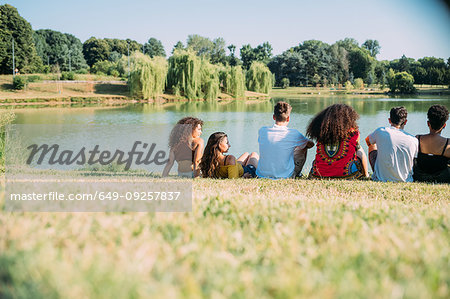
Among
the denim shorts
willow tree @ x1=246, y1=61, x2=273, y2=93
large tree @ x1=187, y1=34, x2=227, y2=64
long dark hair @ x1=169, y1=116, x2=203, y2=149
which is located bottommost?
the denim shorts

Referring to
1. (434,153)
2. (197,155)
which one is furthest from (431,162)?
(197,155)

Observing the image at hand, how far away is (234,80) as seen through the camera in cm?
5497

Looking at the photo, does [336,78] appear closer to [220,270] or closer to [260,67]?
[260,67]

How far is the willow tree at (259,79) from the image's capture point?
62.0 meters

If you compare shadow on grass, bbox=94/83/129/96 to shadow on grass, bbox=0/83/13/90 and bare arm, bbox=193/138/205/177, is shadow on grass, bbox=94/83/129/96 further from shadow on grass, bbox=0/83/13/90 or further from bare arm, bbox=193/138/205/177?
bare arm, bbox=193/138/205/177

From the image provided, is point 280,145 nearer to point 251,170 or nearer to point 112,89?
point 251,170

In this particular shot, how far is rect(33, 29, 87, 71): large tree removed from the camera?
3282 inches

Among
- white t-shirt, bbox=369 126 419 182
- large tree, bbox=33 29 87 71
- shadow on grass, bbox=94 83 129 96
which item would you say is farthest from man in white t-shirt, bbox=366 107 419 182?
large tree, bbox=33 29 87 71

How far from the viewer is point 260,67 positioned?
62.5m

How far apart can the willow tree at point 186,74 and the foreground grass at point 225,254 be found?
45968 mm

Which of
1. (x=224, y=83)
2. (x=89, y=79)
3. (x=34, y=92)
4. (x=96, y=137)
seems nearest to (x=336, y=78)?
(x=224, y=83)

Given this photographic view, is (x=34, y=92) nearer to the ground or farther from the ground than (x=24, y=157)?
farther from the ground

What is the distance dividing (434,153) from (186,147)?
4060 mm

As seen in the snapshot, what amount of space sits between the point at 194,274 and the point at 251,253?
A: 379mm
